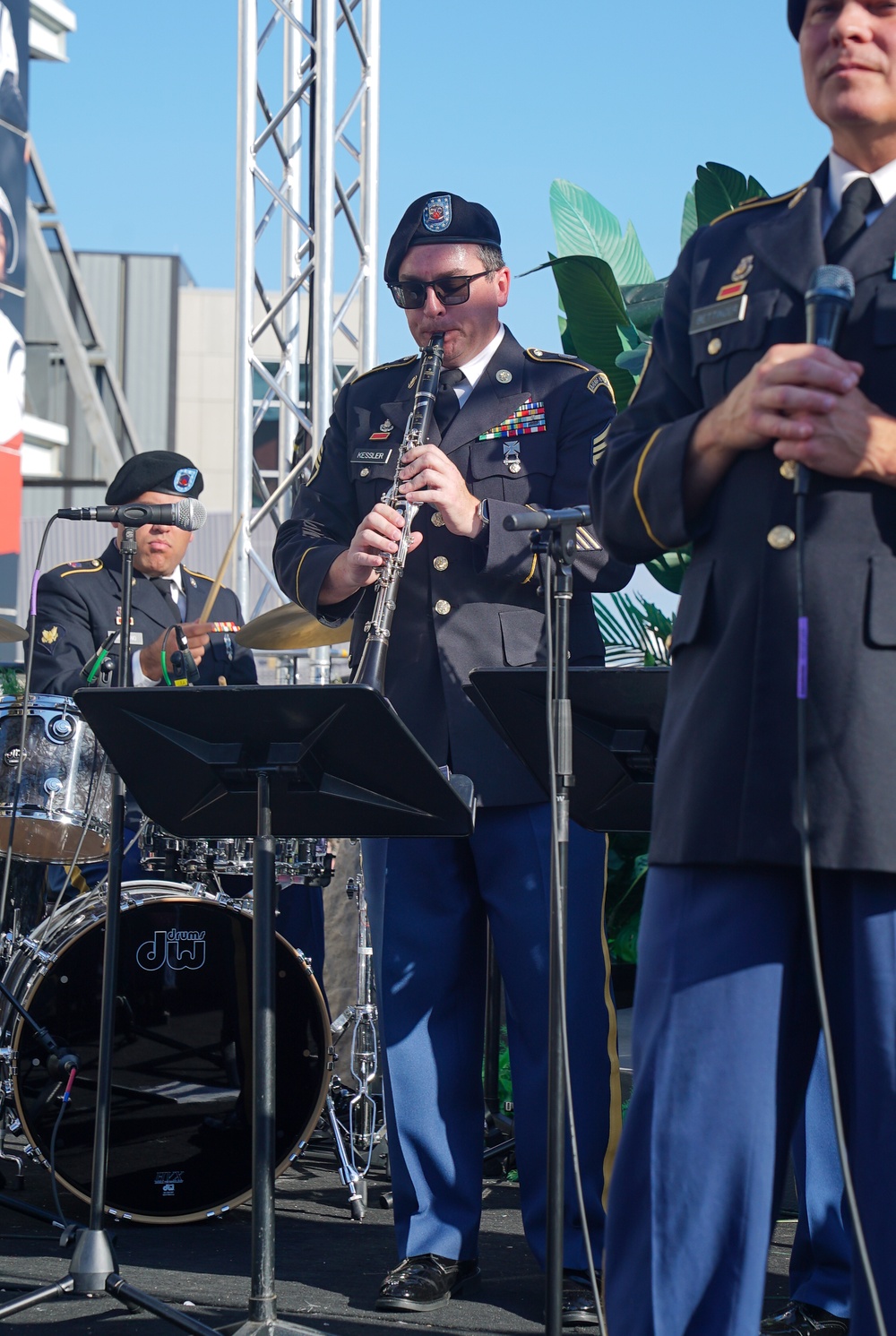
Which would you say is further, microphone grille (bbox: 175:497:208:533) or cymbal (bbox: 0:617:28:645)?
cymbal (bbox: 0:617:28:645)

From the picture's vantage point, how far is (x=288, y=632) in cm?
440

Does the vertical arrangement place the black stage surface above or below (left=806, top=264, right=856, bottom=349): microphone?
below

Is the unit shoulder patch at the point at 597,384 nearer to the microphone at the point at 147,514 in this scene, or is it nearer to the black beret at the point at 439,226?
the black beret at the point at 439,226

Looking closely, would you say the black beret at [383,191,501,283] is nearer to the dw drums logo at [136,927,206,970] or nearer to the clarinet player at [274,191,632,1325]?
the clarinet player at [274,191,632,1325]

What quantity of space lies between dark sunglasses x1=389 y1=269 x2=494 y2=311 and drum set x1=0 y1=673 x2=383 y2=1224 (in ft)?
4.63

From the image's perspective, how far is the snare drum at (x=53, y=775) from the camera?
3883 millimetres

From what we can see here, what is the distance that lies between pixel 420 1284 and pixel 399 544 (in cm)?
145

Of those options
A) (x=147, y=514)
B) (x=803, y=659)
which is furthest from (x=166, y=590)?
(x=803, y=659)

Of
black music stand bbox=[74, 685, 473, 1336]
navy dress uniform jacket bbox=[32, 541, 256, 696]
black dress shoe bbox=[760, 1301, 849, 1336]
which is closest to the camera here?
black music stand bbox=[74, 685, 473, 1336]

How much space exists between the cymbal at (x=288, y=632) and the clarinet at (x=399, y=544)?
1.30 meters

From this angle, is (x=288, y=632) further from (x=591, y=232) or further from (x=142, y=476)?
(x=591, y=232)

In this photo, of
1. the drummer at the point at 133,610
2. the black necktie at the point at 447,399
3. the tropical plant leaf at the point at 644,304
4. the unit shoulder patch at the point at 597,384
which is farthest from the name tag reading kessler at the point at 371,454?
the tropical plant leaf at the point at 644,304

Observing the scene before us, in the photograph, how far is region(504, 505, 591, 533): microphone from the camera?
240cm

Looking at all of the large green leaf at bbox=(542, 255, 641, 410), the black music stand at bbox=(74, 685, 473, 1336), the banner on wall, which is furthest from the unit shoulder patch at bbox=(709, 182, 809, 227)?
the banner on wall
